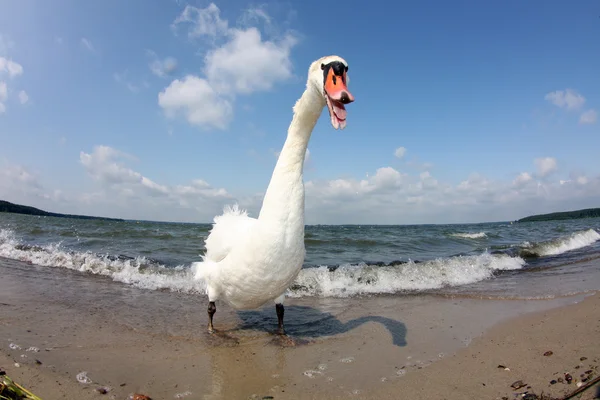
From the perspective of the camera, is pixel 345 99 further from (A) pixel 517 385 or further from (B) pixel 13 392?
(B) pixel 13 392

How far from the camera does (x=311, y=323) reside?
6.30 metres

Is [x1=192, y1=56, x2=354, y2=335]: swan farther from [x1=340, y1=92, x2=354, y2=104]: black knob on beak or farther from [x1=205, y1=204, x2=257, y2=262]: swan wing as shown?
[x1=340, y1=92, x2=354, y2=104]: black knob on beak

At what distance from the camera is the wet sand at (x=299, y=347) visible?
3607 millimetres

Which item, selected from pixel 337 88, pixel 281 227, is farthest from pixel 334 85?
pixel 281 227

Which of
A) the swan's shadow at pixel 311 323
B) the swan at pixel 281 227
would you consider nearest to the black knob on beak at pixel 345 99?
the swan at pixel 281 227

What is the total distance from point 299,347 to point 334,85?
134 inches

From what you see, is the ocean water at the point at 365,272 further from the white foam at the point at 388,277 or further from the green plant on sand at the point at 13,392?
the green plant on sand at the point at 13,392

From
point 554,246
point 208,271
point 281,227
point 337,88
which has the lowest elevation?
point 554,246

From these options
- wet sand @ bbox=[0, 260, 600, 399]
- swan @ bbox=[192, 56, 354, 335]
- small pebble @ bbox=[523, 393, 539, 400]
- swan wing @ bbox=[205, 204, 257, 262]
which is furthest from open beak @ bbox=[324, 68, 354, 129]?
small pebble @ bbox=[523, 393, 539, 400]

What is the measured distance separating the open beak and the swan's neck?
2.06 ft

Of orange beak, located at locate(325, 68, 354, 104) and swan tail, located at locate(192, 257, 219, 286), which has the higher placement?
orange beak, located at locate(325, 68, 354, 104)

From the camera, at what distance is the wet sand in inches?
142

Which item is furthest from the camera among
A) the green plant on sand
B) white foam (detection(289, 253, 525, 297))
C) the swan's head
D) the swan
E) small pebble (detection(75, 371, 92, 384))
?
white foam (detection(289, 253, 525, 297))

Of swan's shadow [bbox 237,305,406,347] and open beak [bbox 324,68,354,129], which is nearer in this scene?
open beak [bbox 324,68,354,129]
